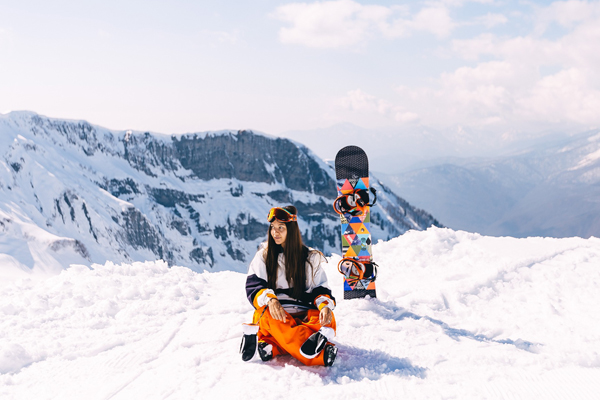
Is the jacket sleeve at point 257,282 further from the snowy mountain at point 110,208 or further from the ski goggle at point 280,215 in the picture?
the snowy mountain at point 110,208

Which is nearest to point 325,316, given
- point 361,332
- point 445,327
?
point 361,332

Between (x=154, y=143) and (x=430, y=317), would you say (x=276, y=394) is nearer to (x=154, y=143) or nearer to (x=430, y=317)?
(x=430, y=317)

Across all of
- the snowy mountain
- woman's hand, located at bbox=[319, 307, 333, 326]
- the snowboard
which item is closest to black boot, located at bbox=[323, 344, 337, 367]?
woman's hand, located at bbox=[319, 307, 333, 326]

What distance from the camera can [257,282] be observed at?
5.33 meters

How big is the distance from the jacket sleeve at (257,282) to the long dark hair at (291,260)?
0.07 meters

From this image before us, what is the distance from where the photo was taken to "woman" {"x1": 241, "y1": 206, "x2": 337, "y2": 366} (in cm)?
497

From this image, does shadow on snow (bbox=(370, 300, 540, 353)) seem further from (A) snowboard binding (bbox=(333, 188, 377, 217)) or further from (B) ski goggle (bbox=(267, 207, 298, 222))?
(B) ski goggle (bbox=(267, 207, 298, 222))

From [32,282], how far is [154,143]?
202m

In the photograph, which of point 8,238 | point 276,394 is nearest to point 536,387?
point 276,394

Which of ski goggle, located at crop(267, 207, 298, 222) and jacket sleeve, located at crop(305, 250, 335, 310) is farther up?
ski goggle, located at crop(267, 207, 298, 222)

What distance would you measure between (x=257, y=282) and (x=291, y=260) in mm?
512

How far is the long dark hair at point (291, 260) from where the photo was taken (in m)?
5.31

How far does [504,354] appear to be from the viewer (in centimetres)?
545

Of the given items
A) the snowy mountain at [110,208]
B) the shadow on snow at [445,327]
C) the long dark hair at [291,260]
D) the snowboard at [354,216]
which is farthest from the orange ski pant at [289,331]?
the snowy mountain at [110,208]
